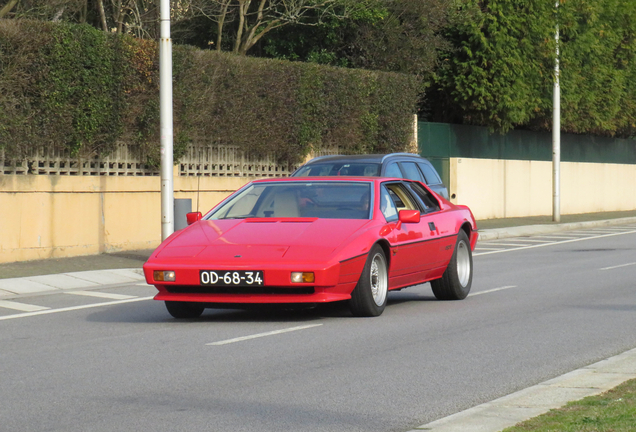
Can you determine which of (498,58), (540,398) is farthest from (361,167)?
(498,58)

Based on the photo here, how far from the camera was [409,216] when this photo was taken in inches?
409

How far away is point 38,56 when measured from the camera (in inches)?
681

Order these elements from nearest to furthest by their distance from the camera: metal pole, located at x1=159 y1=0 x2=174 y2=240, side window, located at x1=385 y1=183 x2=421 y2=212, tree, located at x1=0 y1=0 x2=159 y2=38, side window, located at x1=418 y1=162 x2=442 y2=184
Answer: side window, located at x1=385 y1=183 x2=421 y2=212
metal pole, located at x1=159 y1=0 x2=174 y2=240
side window, located at x1=418 y1=162 x2=442 y2=184
tree, located at x1=0 y1=0 x2=159 y2=38

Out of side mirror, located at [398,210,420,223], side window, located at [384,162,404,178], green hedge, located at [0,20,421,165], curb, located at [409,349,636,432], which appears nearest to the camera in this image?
curb, located at [409,349,636,432]

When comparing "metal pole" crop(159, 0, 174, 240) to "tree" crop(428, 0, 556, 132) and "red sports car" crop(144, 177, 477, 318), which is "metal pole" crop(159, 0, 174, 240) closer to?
"red sports car" crop(144, 177, 477, 318)

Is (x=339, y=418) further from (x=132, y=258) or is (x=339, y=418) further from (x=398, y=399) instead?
(x=132, y=258)

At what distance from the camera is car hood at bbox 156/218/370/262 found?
9.37m

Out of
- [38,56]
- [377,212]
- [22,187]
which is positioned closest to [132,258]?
[22,187]

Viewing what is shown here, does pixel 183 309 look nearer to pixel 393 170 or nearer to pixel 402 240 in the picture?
pixel 402 240

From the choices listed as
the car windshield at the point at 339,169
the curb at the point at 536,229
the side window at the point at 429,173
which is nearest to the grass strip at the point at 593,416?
the car windshield at the point at 339,169

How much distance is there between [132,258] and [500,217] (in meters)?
19.1

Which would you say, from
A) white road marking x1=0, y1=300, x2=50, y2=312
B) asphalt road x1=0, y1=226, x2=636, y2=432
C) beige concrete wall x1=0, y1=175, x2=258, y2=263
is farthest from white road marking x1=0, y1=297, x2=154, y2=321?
beige concrete wall x1=0, y1=175, x2=258, y2=263

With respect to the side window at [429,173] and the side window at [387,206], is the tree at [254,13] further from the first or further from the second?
the side window at [387,206]

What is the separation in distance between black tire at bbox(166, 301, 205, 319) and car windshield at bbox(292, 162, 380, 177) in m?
6.06
